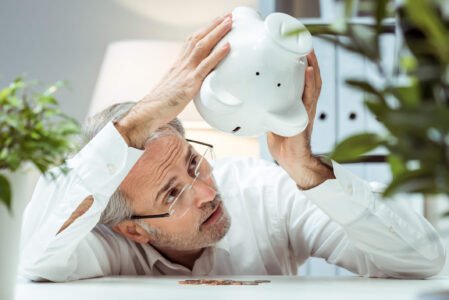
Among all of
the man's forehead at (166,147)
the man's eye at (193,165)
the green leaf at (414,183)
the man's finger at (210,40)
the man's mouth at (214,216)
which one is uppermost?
the green leaf at (414,183)

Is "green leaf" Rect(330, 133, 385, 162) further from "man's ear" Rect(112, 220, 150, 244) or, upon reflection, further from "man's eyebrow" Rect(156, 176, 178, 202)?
"man's ear" Rect(112, 220, 150, 244)

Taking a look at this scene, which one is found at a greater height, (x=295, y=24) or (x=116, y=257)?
(x=295, y=24)

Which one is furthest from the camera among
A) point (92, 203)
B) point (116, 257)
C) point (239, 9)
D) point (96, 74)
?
point (96, 74)

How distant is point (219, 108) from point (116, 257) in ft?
2.18

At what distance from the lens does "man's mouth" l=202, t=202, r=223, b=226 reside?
153cm

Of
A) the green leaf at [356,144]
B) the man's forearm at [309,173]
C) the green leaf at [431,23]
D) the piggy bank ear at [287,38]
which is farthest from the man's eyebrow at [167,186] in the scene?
the green leaf at [431,23]

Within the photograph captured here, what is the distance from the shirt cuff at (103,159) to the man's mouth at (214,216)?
0.37 meters

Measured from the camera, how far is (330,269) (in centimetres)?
227

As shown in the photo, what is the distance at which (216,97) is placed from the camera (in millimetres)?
1068

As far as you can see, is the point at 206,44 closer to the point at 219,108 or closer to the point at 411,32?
the point at 219,108

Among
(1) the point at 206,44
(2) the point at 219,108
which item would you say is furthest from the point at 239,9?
(2) the point at 219,108

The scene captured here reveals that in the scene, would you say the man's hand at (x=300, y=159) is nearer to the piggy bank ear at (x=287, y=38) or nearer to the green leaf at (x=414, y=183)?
the piggy bank ear at (x=287, y=38)

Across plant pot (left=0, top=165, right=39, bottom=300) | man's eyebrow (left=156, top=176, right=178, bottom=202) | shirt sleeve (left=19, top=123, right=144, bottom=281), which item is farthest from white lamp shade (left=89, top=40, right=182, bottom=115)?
plant pot (left=0, top=165, right=39, bottom=300)

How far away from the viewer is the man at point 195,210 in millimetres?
1199
